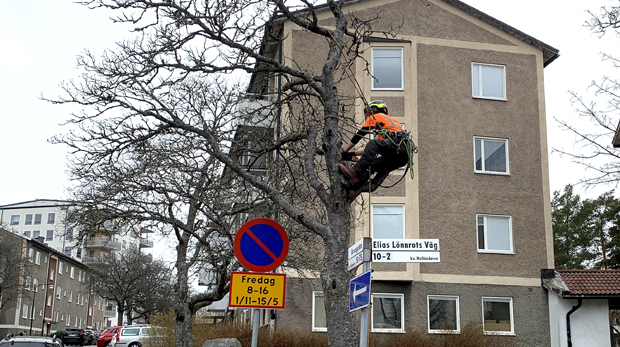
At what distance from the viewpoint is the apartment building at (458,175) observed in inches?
953

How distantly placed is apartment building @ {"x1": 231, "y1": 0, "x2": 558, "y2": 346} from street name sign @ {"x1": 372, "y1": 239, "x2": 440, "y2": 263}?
15729mm

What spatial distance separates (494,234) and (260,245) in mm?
18665

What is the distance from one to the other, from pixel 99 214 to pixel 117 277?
163 feet

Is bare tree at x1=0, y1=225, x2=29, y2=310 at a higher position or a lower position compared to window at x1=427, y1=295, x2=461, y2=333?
higher

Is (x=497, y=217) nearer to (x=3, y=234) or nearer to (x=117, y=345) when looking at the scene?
(x=117, y=345)

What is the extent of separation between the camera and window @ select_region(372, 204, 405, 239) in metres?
24.8

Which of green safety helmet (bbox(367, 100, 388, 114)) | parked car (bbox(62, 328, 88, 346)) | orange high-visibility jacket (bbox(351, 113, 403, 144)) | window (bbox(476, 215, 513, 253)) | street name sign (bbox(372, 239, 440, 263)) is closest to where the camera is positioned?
street name sign (bbox(372, 239, 440, 263))

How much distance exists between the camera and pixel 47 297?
76.4 metres

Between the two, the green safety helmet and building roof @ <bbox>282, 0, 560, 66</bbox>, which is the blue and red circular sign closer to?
the green safety helmet

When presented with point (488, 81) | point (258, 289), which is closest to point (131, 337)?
point (488, 81)

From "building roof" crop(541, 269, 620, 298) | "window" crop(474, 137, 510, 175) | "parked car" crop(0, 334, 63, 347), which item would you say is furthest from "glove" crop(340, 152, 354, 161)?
"window" crop(474, 137, 510, 175)

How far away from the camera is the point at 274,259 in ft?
27.0

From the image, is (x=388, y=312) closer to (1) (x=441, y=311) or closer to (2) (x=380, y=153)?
(1) (x=441, y=311)

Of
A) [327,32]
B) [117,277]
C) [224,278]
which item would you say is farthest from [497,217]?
[117,277]
